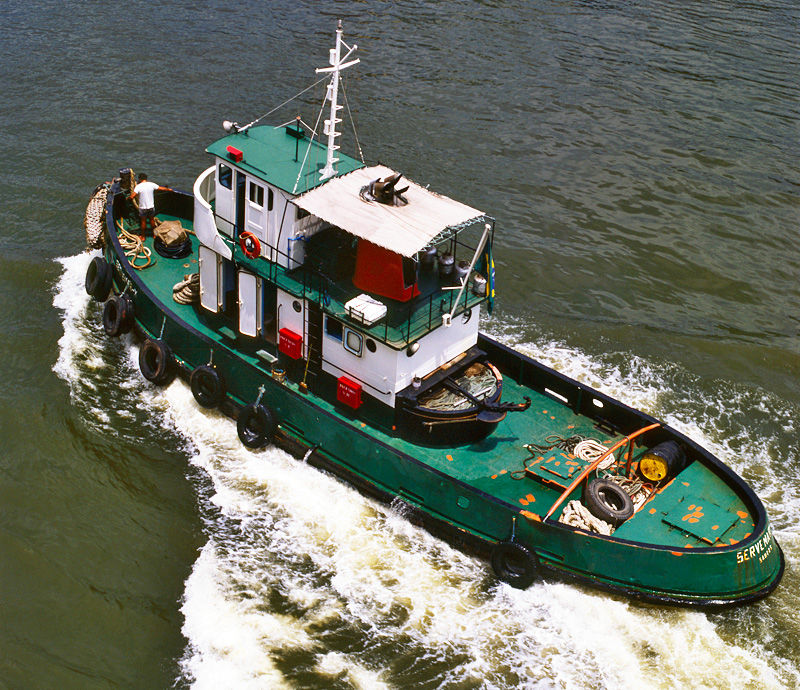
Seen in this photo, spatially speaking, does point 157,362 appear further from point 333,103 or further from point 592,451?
point 592,451

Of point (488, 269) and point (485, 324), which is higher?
point (488, 269)

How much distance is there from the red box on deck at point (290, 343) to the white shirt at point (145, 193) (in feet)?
16.9

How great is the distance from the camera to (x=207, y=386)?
1576 cm

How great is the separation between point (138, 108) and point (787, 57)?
22415 millimetres

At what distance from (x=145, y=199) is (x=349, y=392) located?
6784 mm

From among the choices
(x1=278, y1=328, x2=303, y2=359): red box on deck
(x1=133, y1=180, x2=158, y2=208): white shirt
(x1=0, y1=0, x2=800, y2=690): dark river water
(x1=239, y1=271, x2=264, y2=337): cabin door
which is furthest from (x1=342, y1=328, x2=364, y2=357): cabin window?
(x1=133, y1=180, x2=158, y2=208): white shirt

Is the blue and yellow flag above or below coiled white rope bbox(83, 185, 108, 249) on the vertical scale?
above

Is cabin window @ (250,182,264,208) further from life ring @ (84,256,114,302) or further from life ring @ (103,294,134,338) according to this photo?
life ring @ (84,256,114,302)

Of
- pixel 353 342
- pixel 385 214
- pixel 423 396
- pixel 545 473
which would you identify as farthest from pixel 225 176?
pixel 545 473

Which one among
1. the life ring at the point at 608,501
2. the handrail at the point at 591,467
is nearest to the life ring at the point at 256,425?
the handrail at the point at 591,467

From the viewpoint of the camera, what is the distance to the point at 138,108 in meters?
26.0

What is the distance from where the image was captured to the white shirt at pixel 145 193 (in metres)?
17.7

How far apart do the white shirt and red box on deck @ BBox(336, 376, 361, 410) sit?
647 cm

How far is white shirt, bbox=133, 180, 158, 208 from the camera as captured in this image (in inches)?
695
